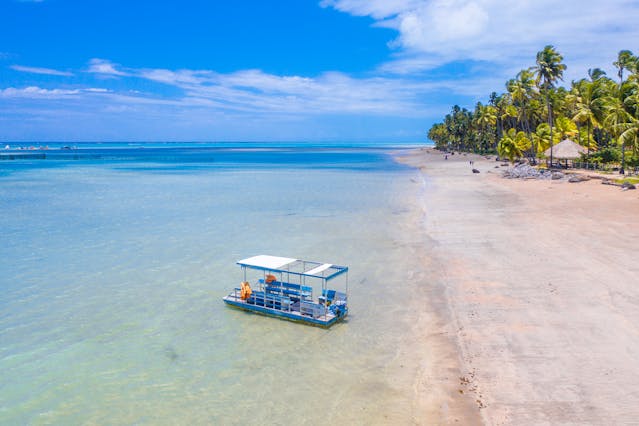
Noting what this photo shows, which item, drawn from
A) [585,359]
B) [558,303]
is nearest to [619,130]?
[558,303]

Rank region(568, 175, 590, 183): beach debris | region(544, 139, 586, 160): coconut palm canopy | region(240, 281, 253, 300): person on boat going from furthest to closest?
region(544, 139, 586, 160): coconut palm canopy, region(568, 175, 590, 183): beach debris, region(240, 281, 253, 300): person on boat

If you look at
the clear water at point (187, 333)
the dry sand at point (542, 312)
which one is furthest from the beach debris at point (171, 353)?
the dry sand at point (542, 312)

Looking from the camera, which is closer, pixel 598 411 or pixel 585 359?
pixel 598 411

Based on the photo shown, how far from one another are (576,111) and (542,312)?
7720cm

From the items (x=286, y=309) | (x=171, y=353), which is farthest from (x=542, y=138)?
(x=171, y=353)

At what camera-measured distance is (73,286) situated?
21.5 metres

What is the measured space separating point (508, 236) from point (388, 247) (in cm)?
802

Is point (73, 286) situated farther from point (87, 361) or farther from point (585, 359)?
point (585, 359)

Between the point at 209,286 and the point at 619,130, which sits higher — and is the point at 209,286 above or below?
below

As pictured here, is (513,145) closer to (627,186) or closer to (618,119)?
(618,119)

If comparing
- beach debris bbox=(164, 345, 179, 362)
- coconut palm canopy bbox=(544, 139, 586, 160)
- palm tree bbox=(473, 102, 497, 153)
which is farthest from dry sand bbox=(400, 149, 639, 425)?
palm tree bbox=(473, 102, 497, 153)

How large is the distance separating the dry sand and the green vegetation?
27.0 m

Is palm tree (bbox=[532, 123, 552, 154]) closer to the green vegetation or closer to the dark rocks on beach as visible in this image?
the green vegetation

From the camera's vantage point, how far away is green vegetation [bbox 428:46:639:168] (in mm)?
56375
